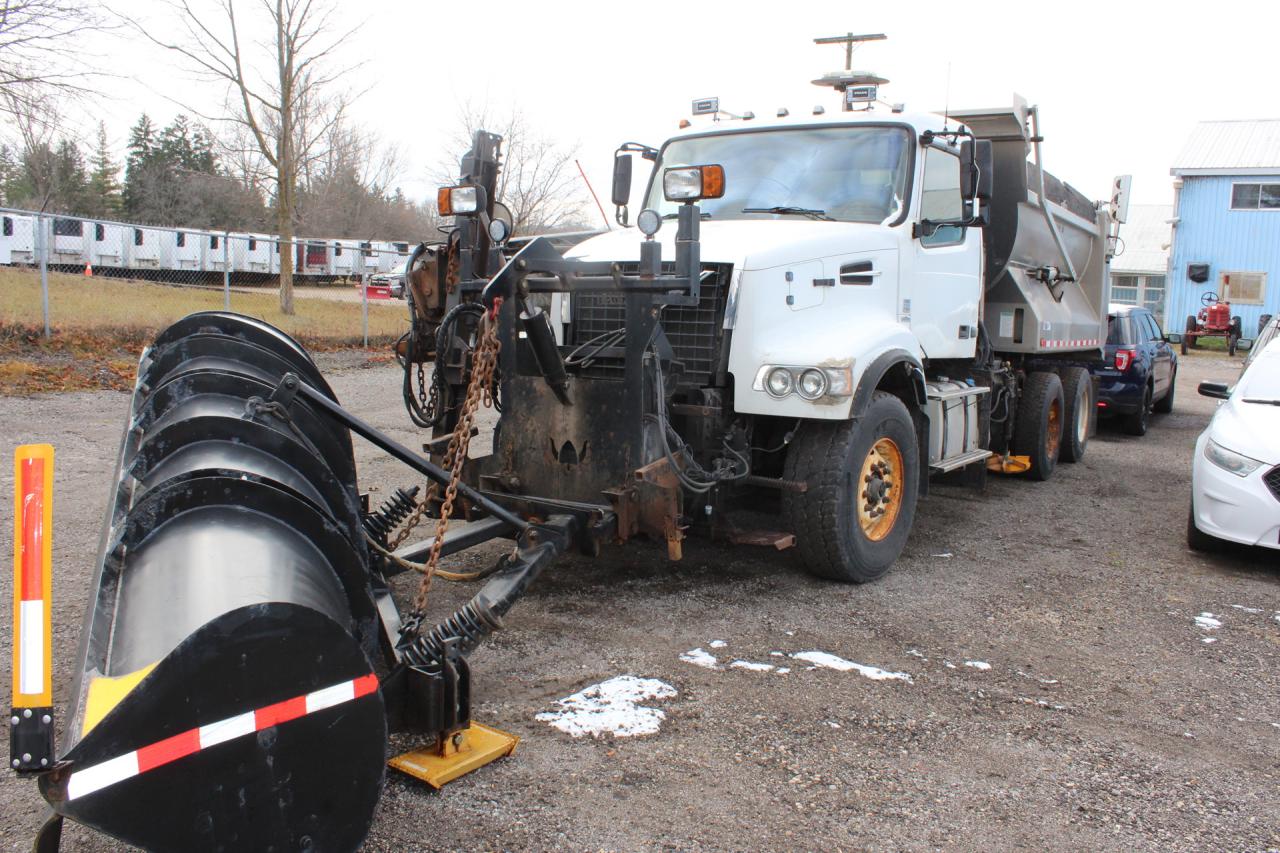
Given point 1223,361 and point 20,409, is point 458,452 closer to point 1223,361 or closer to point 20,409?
point 20,409

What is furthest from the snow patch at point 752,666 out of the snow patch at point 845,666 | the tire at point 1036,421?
the tire at point 1036,421

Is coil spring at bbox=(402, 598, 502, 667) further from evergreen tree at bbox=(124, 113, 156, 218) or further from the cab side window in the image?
evergreen tree at bbox=(124, 113, 156, 218)

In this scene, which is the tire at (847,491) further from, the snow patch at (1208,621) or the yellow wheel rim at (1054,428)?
the yellow wheel rim at (1054,428)

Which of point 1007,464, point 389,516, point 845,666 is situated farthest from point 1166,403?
point 389,516

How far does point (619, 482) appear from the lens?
16.3ft

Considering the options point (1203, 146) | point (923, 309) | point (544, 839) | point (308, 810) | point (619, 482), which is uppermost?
point (1203, 146)

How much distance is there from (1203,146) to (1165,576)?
33.4m

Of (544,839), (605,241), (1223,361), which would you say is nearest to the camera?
(544,839)

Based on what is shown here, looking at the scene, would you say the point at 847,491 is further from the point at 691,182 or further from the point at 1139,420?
the point at 1139,420

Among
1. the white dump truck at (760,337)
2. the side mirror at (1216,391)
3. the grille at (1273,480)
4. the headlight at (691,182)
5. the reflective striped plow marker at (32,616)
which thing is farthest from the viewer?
the side mirror at (1216,391)

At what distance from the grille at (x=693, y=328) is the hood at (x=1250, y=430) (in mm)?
3576

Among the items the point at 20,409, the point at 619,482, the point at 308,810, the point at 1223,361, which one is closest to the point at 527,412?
the point at 619,482

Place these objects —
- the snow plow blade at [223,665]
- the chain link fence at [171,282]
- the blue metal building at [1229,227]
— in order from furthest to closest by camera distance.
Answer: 1. the blue metal building at [1229,227]
2. the chain link fence at [171,282]
3. the snow plow blade at [223,665]

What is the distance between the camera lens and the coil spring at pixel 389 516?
4.97 meters
